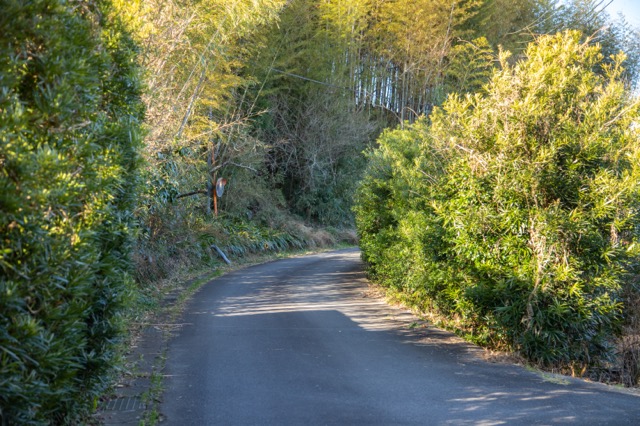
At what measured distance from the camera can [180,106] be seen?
15.2 metres

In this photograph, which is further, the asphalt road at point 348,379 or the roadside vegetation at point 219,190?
the asphalt road at point 348,379

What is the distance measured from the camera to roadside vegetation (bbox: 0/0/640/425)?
12.7 ft

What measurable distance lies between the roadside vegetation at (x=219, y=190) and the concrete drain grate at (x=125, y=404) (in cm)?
76

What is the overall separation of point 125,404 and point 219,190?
46.0ft

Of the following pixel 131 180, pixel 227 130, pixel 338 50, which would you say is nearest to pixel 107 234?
pixel 131 180

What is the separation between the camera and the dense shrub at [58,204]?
364 centimetres

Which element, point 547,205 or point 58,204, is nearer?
point 58,204

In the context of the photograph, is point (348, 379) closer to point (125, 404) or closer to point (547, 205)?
point (125, 404)

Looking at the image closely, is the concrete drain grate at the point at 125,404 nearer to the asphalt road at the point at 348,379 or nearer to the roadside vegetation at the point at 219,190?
the asphalt road at the point at 348,379

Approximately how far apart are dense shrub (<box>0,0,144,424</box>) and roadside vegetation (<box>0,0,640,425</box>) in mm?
14

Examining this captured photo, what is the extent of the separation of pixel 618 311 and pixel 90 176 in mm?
7620

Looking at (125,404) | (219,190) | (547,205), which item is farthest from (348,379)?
(219,190)

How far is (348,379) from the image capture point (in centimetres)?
721

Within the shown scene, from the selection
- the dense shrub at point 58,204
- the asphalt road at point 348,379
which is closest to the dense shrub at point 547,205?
the asphalt road at point 348,379
